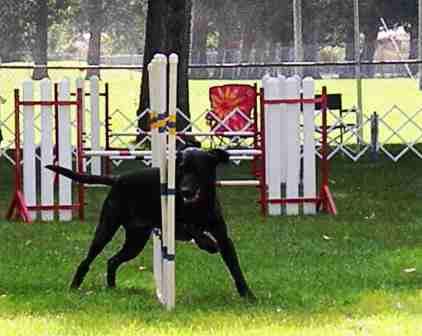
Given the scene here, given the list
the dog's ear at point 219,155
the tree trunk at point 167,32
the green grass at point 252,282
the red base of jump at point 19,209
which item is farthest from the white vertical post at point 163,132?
the tree trunk at point 167,32

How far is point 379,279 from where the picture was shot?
8.77 meters

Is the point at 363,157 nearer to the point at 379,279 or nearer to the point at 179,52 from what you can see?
the point at 179,52

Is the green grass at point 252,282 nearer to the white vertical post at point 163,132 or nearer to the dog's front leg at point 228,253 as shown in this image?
the dog's front leg at point 228,253

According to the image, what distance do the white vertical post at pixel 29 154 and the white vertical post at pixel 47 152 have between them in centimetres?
11

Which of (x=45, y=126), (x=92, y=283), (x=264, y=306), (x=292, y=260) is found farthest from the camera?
(x=45, y=126)

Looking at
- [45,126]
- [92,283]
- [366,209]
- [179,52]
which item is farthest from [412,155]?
[92,283]

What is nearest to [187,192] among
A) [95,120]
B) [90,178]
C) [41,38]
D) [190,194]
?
[190,194]

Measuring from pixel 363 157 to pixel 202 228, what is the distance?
13.5m

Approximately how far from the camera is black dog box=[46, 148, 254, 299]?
7.49 metres

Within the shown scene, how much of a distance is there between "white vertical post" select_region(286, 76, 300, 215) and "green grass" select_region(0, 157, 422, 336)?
0.43m

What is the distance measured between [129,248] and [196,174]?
4.00ft

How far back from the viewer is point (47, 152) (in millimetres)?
13008

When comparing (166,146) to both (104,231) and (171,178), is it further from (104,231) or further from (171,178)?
(104,231)

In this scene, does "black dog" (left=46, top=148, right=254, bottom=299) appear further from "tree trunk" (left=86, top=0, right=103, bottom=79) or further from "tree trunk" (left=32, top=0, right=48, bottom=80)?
"tree trunk" (left=32, top=0, right=48, bottom=80)
